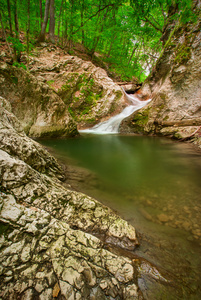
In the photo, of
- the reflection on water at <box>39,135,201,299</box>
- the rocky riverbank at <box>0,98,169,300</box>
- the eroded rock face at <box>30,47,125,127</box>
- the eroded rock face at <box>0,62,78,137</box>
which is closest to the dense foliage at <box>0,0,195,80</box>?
the eroded rock face at <box>30,47,125,127</box>

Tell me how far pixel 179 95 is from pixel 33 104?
838 cm

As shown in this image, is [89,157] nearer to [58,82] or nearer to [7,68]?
[7,68]

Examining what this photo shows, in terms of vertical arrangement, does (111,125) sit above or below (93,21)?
below

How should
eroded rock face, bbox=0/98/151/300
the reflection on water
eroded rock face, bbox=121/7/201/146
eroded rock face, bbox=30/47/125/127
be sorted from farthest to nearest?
eroded rock face, bbox=30/47/125/127, eroded rock face, bbox=121/7/201/146, the reflection on water, eroded rock face, bbox=0/98/151/300

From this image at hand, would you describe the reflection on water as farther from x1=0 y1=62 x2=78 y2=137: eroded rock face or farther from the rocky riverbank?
x1=0 y1=62 x2=78 y2=137: eroded rock face

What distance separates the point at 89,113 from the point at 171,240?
1057cm

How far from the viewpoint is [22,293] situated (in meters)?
0.79

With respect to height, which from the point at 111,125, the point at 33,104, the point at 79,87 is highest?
the point at 79,87

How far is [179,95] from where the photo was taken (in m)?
8.58

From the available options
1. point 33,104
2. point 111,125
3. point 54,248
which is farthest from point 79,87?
point 54,248

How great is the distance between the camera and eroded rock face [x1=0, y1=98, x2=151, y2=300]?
86 centimetres

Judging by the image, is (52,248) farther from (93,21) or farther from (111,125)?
(93,21)

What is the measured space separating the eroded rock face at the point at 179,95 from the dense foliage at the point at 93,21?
69.7 inches

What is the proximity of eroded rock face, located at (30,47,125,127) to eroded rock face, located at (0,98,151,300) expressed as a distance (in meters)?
9.88
